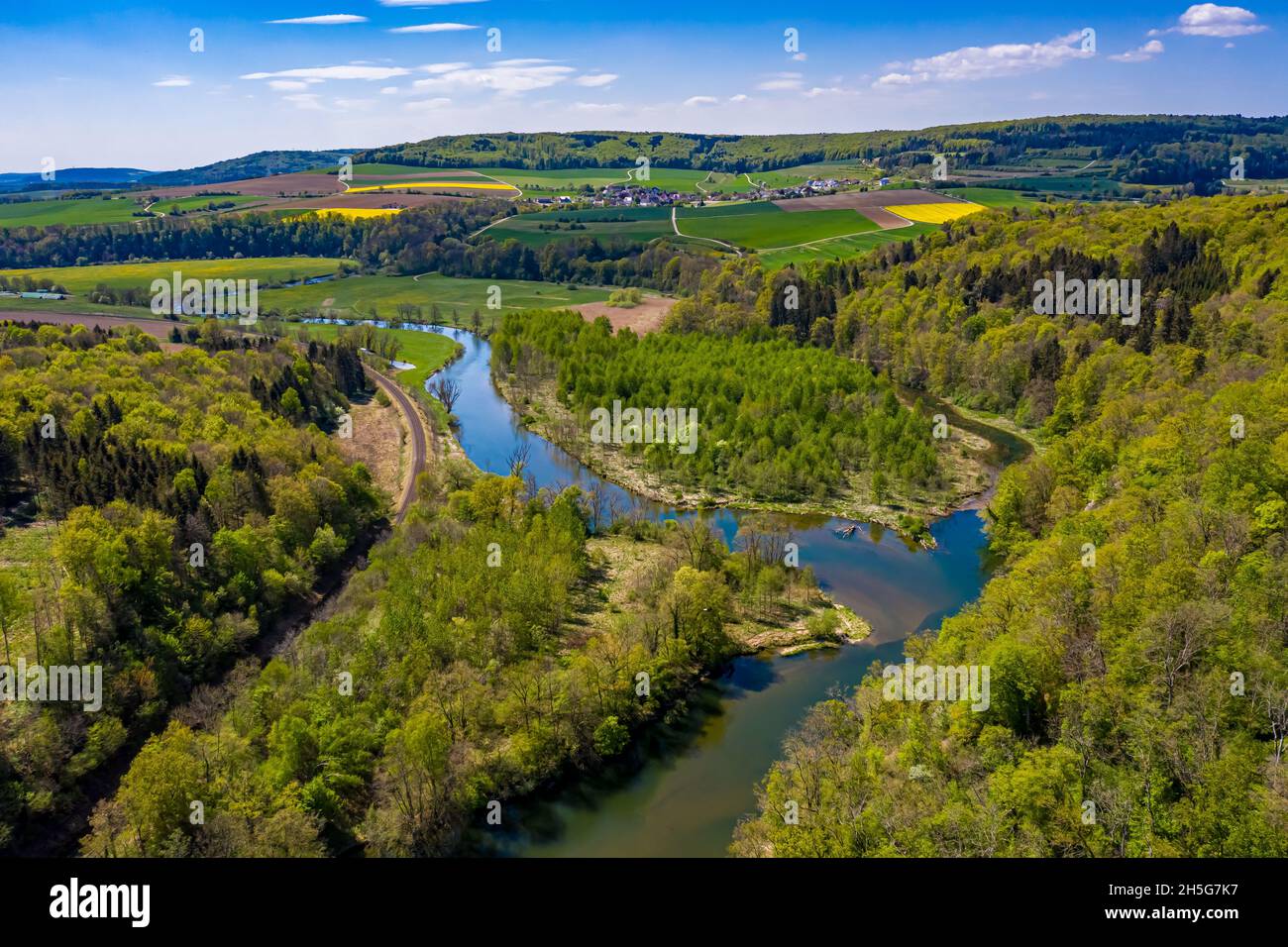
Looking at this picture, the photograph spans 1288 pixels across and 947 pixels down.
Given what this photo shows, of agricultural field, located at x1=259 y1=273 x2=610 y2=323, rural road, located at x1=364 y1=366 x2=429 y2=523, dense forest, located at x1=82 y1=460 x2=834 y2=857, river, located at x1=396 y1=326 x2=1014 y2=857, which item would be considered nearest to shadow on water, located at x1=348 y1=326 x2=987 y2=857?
river, located at x1=396 y1=326 x2=1014 y2=857

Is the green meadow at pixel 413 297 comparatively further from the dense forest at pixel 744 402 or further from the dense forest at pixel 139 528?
the dense forest at pixel 139 528

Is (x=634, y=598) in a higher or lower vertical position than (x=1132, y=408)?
lower

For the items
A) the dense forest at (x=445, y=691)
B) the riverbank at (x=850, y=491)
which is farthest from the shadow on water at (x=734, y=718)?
the riverbank at (x=850, y=491)

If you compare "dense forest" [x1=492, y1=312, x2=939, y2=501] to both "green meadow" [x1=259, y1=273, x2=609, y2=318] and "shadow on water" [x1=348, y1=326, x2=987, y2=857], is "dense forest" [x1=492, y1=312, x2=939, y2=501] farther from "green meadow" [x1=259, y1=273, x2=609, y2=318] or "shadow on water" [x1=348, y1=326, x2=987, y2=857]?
"green meadow" [x1=259, y1=273, x2=609, y2=318]

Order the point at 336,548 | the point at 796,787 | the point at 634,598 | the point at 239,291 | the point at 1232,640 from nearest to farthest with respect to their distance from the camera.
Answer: the point at 1232,640, the point at 796,787, the point at 634,598, the point at 336,548, the point at 239,291

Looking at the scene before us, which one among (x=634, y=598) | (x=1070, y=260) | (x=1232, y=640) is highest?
(x=1070, y=260)

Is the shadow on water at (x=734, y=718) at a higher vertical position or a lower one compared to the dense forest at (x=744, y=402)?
lower

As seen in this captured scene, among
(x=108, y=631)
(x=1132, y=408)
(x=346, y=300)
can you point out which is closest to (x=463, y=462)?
(x=108, y=631)

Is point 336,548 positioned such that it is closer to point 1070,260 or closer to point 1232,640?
point 1232,640
